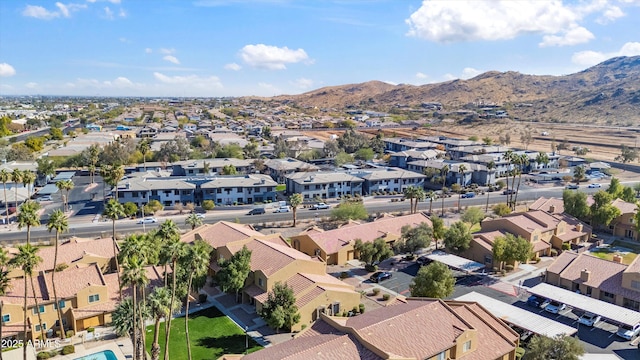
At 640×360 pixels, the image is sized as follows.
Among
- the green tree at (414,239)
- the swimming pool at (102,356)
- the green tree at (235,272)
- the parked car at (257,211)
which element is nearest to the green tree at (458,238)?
the green tree at (414,239)

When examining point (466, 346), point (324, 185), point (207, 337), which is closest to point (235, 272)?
point (207, 337)

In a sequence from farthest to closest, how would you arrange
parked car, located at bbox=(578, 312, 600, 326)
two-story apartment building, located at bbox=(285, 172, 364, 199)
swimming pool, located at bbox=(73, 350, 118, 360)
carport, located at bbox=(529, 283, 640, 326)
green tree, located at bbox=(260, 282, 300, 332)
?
two-story apartment building, located at bbox=(285, 172, 364, 199) < parked car, located at bbox=(578, 312, 600, 326) < carport, located at bbox=(529, 283, 640, 326) < green tree, located at bbox=(260, 282, 300, 332) < swimming pool, located at bbox=(73, 350, 118, 360)

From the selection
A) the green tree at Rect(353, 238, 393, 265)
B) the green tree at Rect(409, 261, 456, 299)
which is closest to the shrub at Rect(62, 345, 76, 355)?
the green tree at Rect(409, 261, 456, 299)

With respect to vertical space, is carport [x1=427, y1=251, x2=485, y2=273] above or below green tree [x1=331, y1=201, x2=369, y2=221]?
below

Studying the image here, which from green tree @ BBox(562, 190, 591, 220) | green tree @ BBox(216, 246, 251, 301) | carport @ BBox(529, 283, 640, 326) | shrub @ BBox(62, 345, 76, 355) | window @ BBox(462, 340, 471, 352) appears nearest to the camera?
window @ BBox(462, 340, 471, 352)

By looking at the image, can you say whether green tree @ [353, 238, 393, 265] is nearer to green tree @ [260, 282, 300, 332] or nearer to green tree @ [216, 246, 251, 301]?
green tree @ [216, 246, 251, 301]

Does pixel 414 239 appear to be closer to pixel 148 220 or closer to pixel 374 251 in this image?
pixel 374 251
